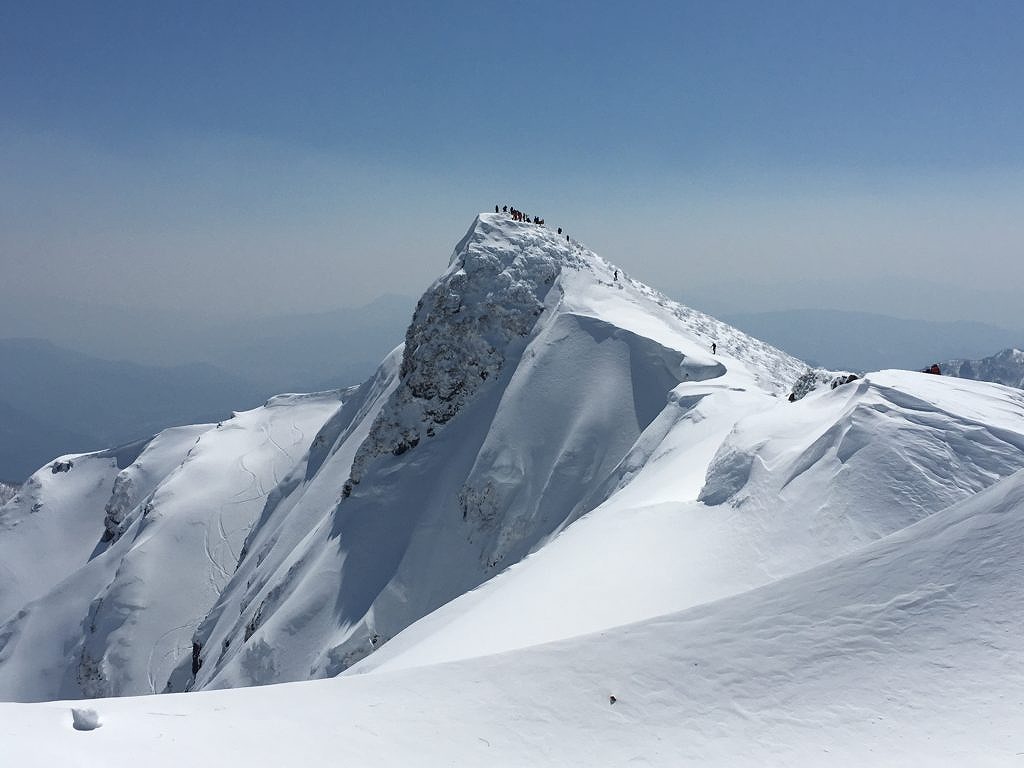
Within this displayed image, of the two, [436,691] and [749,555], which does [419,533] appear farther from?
[436,691]

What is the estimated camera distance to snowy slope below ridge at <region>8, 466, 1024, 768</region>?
5957 millimetres

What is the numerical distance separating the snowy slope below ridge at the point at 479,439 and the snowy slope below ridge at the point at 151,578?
14.9 meters

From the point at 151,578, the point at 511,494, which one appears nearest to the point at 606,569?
the point at 511,494

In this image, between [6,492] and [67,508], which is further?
[6,492]

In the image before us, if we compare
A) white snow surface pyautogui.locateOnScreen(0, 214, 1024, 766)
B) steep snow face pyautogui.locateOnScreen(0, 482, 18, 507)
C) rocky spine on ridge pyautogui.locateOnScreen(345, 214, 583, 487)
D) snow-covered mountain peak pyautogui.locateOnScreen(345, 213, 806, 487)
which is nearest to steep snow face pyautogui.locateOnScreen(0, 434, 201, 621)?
white snow surface pyautogui.locateOnScreen(0, 214, 1024, 766)

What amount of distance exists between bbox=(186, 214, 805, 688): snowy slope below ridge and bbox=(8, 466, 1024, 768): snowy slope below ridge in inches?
984

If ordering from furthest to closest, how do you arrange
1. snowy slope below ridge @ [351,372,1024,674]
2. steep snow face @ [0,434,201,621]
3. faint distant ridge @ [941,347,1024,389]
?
faint distant ridge @ [941,347,1024,389] < steep snow face @ [0,434,201,621] < snowy slope below ridge @ [351,372,1024,674]

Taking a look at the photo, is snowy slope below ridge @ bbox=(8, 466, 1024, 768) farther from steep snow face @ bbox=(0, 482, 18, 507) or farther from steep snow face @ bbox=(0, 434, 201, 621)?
steep snow face @ bbox=(0, 482, 18, 507)

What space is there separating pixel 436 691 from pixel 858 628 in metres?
4.89

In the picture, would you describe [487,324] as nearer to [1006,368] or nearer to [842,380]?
[842,380]

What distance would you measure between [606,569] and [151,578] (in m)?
68.0

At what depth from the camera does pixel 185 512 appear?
7781 centimetres

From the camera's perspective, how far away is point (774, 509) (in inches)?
632

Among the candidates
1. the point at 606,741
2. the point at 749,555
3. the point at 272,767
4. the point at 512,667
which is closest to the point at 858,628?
the point at 606,741
